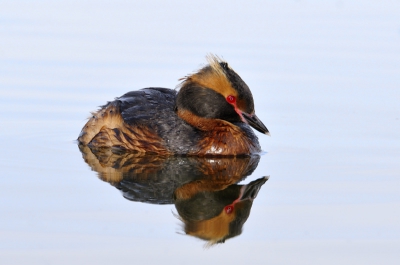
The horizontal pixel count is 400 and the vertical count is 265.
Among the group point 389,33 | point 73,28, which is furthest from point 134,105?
point 389,33

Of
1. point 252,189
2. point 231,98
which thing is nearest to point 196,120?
point 231,98

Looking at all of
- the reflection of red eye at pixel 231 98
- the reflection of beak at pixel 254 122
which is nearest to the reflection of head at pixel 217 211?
the reflection of beak at pixel 254 122

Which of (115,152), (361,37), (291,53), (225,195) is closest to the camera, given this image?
(225,195)

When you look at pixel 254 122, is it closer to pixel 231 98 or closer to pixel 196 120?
pixel 231 98

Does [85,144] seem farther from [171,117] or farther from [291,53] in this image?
[291,53]

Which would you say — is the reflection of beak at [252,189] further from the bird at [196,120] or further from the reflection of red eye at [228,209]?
the bird at [196,120]

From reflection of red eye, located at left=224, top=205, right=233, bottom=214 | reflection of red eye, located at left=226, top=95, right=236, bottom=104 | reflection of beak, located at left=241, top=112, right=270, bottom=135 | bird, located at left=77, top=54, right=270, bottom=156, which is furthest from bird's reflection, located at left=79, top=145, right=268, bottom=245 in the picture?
reflection of red eye, located at left=226, top=95, right=236, bottom=104

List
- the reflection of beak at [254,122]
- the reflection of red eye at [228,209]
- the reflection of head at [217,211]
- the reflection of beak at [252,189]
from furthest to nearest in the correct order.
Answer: the reflection of beak at [254,122], the reflection of beak at [252,189], the reflection of red eye at [228,209], the reflection of head at [217,211]
